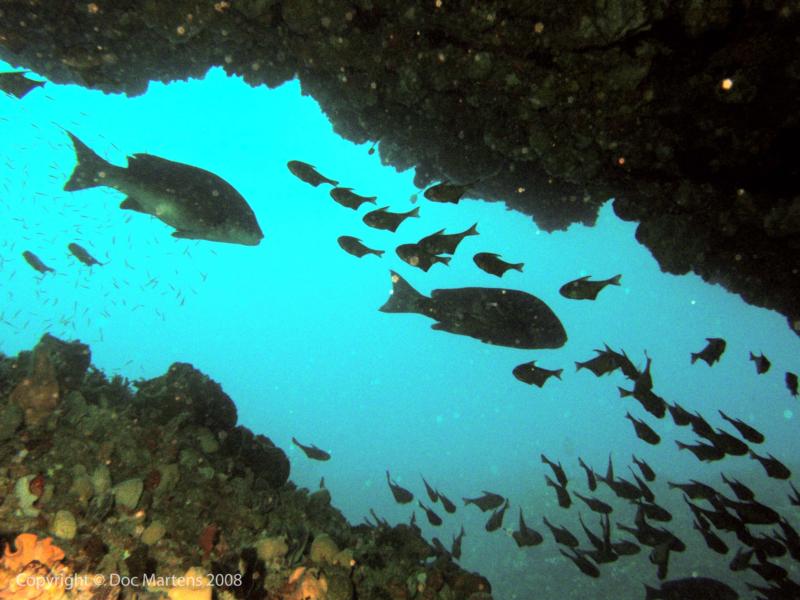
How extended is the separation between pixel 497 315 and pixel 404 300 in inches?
46.4

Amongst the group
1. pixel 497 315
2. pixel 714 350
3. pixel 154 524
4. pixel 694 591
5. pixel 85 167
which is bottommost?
pixel 694 591

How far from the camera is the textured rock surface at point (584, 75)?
4277mm

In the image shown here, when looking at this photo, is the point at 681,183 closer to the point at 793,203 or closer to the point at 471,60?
the point at 793,203

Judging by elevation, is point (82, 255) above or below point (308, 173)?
above

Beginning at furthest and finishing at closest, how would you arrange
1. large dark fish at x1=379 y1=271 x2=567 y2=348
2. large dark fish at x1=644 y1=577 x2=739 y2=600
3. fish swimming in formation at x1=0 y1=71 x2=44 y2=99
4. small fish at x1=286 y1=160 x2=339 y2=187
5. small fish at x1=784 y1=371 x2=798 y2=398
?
large dark fish at x1=644 y1=577 x2=739 y2=600
small fish at x1=784 y1=371 x2=798 y2=398
small fish at x1=286 y1=160 x2=339 y2=187
fish swimming in formation at x1=0 y1=71 x2=44 y2=99
large dark fish at x1=379 y1=271 x2=567 y2=348

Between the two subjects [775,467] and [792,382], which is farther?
[775,467]

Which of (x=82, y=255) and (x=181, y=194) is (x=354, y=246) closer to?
(x=181, y=194)

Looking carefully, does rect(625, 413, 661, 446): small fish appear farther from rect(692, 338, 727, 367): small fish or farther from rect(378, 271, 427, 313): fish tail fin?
rect(378, 271, 427, 313): fish tail fin

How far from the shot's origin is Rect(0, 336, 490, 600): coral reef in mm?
3324

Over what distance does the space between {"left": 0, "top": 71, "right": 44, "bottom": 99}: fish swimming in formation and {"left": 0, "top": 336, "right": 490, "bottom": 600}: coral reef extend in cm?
326

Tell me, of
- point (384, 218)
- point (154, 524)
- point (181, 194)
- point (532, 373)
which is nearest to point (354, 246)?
point (384, 218)

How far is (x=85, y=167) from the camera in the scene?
4.28 meters

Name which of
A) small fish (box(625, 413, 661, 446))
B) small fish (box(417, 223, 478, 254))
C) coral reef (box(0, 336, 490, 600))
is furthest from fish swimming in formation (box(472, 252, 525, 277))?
coral reef (box(0, 336, 490, 600))

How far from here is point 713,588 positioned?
661 cm
